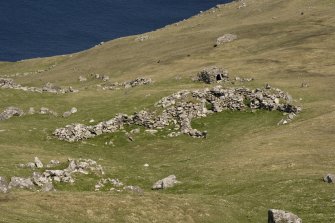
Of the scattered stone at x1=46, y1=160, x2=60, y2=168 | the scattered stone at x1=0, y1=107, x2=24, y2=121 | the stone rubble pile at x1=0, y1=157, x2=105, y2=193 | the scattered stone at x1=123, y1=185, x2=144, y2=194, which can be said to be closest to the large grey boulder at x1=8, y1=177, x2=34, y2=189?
the stone rubble pile at x1=0, y1=157, x2=105, y2=193

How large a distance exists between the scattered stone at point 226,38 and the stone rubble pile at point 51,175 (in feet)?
274

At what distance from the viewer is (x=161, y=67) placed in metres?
135

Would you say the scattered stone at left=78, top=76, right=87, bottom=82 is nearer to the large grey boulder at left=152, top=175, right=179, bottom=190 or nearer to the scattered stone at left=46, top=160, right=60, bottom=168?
the scattered stone at left=46, top=160, right=60, bottom=168

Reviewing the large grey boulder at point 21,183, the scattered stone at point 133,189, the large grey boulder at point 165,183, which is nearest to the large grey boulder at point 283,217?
the scattered stone at point 133,189

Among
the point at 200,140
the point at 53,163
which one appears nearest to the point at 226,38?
the point at 200,140

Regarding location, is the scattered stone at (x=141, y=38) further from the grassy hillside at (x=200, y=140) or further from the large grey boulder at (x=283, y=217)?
the large grey boulder at (x=283, y=217)

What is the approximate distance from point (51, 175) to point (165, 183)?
1371 cm

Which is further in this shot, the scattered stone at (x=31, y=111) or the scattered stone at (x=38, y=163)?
the scattered stone at (x=31, y=111)

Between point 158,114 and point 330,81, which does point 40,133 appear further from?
point 330,81

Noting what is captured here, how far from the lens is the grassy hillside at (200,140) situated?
5053 cm

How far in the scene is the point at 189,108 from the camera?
91938 millimetres

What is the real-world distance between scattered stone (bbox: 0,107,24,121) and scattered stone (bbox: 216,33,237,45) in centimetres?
6446

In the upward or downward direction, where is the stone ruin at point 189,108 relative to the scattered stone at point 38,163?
upward

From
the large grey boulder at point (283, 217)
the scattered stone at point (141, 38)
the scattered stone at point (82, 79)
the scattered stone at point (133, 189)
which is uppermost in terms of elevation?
the scattered stone at point (141, 38)
